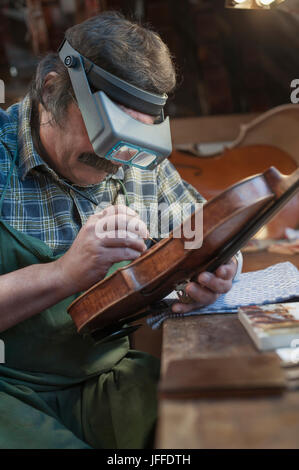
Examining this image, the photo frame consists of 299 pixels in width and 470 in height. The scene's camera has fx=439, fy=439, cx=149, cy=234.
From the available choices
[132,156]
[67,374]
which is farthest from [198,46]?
[67,374]

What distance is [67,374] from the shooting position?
4.06 ft

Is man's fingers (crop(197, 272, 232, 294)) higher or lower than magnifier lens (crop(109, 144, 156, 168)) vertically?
lower

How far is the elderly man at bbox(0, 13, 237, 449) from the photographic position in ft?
3.44

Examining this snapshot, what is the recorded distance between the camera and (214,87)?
15.3 ft

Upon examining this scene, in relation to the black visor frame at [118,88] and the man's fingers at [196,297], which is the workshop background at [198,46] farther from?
the man's fingers at [196,297]

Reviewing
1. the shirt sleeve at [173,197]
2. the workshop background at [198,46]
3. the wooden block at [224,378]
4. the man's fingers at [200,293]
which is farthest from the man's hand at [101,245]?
the workshop background at [198,46]

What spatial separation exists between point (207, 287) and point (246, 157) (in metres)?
2.18

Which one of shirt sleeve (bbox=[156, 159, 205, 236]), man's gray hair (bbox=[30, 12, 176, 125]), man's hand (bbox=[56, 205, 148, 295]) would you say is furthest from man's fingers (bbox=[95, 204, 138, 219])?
shirt sleeve (bbox=[156, 159, 205, 236])

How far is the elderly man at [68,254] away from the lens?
3.44 ft

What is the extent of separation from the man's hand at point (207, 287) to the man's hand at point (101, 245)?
0.55 feet

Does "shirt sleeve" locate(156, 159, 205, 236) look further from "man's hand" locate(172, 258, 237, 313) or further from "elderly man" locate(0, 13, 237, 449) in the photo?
"man's hand" locate(172, 258, 237, 313)
